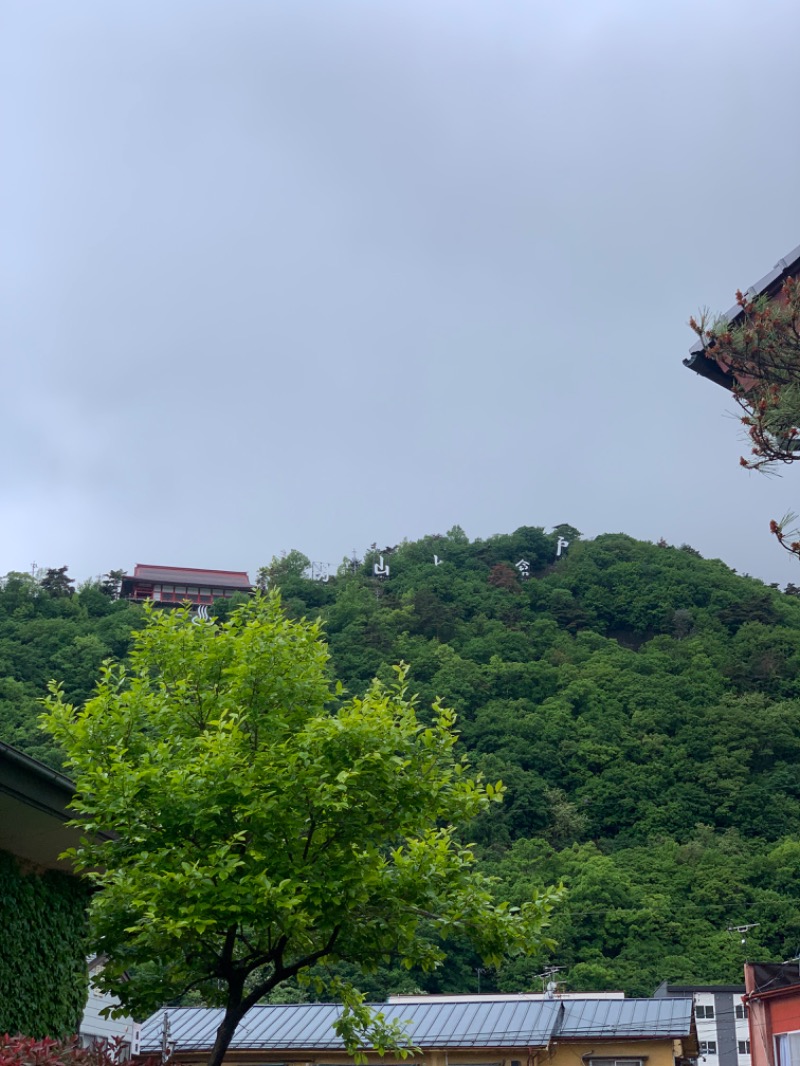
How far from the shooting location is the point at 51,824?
12.4 metres

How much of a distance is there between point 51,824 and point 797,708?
325ft

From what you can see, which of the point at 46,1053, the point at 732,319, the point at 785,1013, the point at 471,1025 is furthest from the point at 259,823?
the point at 785,1013

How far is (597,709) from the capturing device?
338 feet

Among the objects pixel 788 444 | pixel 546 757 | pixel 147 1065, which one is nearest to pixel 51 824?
pixel 147 1065

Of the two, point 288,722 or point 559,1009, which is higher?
point 288,722

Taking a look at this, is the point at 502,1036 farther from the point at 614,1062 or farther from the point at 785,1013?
the point at 785,1013

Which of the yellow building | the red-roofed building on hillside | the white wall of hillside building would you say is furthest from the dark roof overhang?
the red-roofed building on hillside

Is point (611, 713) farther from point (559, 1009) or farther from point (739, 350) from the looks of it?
point (739, 350)

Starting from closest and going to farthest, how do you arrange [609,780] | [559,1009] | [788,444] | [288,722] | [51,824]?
[788,444]
[51,824]
[288,722]
[559,1009]
[609,780]

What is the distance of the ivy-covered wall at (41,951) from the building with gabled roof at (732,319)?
8.36 meters

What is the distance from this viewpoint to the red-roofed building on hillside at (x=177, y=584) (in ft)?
523

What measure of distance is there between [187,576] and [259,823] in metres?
154

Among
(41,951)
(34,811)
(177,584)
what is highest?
(177,584)

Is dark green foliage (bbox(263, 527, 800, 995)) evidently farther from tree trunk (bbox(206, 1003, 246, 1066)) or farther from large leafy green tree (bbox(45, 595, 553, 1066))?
tree trunk (bbox(206, 1003, 246, 1066))
